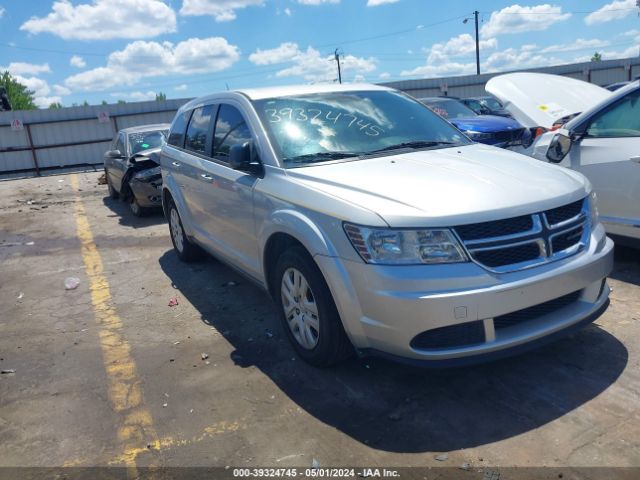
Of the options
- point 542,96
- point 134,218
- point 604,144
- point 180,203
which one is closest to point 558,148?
point 604,144

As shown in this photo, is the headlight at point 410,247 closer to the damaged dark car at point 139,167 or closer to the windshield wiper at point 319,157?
the windshield wiper at point 319,157

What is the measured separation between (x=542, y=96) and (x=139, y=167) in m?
6.73

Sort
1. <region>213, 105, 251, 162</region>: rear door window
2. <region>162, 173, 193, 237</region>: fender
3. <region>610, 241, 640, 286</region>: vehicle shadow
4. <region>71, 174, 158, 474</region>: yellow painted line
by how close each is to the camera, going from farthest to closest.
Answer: <region>162, 173, 193, 237</region>: fender < <region>610, 241, 640, 286</region>: vehicle shadow < <region>213, 105, 251, 162</region>: rear door window < <region>71, 174, 158, 474</region>: yellow painted line

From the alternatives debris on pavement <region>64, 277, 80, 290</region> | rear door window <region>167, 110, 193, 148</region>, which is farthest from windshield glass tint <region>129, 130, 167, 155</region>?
debris on pavement <region>64, 277, 80, 290</region>

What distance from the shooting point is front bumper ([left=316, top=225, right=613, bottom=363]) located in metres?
2.90

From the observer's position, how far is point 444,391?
3352mm

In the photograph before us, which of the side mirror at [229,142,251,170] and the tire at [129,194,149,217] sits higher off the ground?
the side mirror at [229,142,251,170]

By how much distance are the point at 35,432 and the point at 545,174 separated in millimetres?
3500

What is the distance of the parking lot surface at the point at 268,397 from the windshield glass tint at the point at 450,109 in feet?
22.9

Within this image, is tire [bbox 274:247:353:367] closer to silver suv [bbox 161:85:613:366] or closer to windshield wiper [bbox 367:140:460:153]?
silver suv [bbox 161:85:613:366]

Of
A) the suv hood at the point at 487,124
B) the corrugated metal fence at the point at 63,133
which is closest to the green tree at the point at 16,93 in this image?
the corrugated metal fence at the point at 63,133

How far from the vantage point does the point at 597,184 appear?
5.04 metres

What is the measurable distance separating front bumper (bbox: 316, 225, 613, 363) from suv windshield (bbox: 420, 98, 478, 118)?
354 inches

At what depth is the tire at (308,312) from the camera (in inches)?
133
